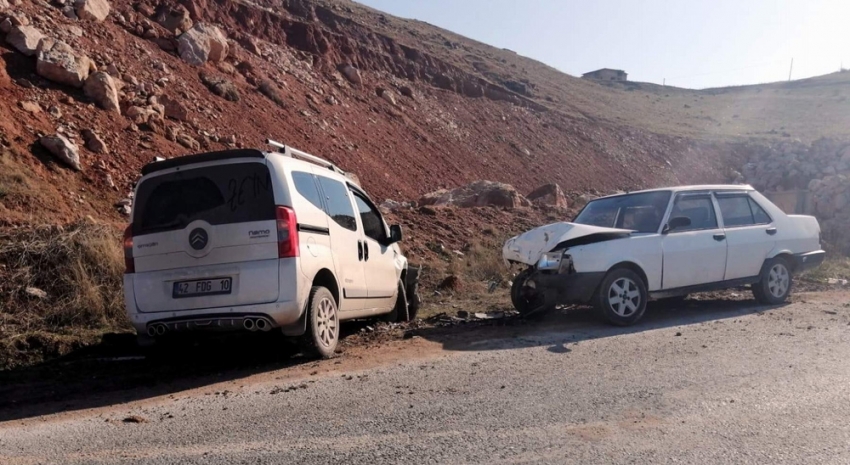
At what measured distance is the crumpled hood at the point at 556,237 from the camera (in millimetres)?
8648

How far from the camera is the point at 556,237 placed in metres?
8.66


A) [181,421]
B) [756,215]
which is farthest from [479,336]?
[756,215]

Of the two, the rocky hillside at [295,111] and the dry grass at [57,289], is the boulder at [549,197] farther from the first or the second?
the dry grass at [57,289]


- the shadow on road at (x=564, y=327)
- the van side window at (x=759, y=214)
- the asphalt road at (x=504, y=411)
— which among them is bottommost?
the asphalt road at (x=504, y=411)

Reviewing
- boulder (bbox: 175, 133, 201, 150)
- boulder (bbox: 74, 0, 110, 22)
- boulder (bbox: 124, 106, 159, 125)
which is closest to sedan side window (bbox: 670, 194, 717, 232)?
boulder (bbox: 175, 133, 201, 150)

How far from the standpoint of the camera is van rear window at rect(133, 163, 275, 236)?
6512mm

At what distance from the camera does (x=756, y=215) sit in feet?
33.4

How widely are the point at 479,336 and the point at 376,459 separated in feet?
14.0

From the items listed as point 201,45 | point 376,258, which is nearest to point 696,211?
point 376,258

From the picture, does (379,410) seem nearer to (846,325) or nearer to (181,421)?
(181,421)

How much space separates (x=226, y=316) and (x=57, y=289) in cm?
353

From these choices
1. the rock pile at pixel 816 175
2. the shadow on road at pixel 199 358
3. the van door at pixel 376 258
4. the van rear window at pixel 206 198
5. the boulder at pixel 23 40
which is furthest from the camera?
the rock pile at pixel 816 175

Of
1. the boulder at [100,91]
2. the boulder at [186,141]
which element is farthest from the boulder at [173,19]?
the boulder at [100,91]

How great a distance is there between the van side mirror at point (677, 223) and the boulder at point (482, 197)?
1191cm
